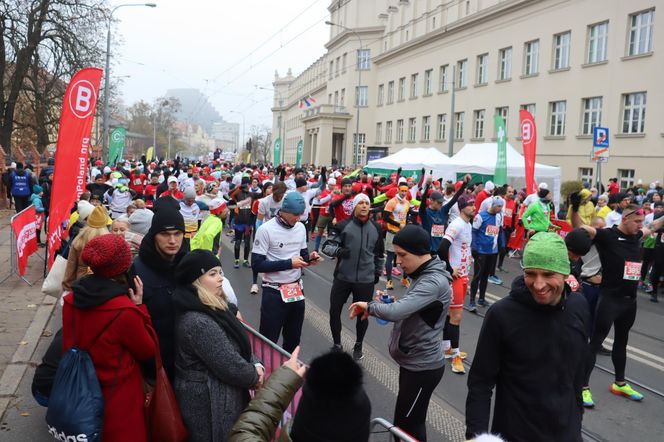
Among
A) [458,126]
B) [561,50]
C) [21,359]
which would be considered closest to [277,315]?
[21,359]

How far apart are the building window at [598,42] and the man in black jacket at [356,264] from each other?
27182 mm

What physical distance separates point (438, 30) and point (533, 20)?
11628mm

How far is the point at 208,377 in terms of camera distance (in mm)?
2963

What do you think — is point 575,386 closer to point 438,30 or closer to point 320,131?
point 438,30

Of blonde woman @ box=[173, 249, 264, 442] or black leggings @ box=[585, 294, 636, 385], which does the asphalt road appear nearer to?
black leggings @ box=[585, 294, 636, 385]

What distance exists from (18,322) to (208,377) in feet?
18.9

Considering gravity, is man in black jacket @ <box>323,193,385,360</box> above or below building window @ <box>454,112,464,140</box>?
below

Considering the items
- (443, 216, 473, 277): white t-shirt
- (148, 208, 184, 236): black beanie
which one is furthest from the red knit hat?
(443, 216, 473, 277): white t-shirt

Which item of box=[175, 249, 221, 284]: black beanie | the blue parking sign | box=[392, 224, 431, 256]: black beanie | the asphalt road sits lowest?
the asphalt road

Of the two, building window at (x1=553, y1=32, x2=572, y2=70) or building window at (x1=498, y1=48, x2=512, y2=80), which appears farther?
building window at (x1=498, y1=48, x2=512, y2=80)

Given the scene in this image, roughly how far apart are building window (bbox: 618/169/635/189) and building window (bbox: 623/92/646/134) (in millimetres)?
1865

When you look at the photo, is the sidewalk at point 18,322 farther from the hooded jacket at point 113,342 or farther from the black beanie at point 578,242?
the black beanie at point 578,242

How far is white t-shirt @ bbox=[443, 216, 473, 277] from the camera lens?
728 centimetres

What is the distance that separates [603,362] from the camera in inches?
271
